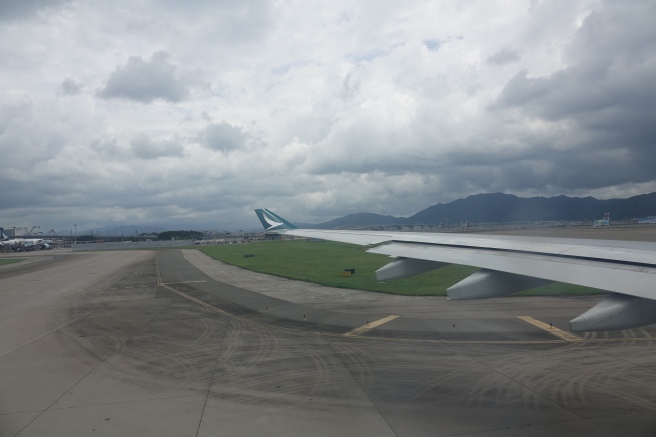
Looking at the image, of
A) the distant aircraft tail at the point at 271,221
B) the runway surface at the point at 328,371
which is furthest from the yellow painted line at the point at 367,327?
the distant aircraft tail at the point at 271,221

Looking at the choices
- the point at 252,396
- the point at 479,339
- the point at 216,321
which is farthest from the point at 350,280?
the point at 252,396

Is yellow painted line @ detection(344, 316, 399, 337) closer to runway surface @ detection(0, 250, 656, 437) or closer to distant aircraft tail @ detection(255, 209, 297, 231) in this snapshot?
runway surface @ detection(0, 250, 656, 437)

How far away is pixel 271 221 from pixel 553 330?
16.8m

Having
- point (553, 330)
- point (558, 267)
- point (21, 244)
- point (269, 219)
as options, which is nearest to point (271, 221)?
point (269, 219)

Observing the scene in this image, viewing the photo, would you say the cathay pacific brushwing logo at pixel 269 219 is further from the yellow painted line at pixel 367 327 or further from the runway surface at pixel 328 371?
the yellow painted line at pixel 367 327

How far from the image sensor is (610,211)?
30000mm

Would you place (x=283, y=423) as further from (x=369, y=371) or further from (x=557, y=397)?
(x=557, y=397)

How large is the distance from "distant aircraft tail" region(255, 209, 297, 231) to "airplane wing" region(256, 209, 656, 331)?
12.7 m

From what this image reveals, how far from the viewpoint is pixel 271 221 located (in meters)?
25.7

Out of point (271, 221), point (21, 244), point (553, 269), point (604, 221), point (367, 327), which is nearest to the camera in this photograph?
point (553, 269)

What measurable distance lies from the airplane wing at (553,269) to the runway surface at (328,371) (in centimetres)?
203

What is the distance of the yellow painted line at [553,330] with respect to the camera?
39.0 feet

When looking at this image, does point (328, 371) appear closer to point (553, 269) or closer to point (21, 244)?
point (553, 269)

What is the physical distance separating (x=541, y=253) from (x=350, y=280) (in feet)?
55.1
